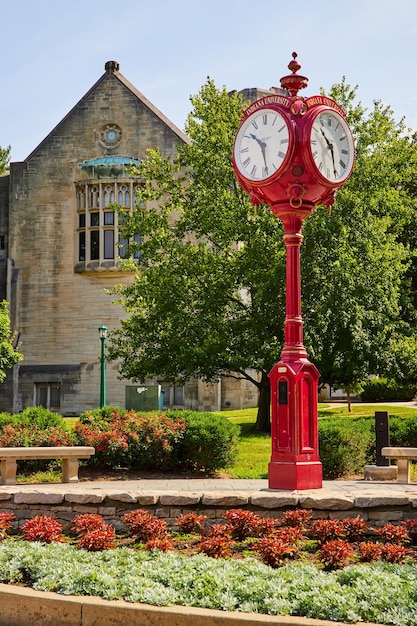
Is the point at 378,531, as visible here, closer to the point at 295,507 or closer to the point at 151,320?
the point at 295,507

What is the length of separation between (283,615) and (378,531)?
2.56 metres

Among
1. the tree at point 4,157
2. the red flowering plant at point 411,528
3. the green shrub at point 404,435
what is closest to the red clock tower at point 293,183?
the red flowering plant at point 411,528

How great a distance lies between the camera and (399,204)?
2450cm

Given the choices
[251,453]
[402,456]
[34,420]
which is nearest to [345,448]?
[402,456]

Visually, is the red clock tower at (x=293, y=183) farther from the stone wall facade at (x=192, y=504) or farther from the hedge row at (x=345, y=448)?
the hedge row at (x=345, y=448)

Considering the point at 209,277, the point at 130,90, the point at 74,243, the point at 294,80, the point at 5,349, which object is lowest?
the point at 5,349

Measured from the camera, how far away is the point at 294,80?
10.7 meters

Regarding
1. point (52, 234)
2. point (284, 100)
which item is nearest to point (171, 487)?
point (284, 100)

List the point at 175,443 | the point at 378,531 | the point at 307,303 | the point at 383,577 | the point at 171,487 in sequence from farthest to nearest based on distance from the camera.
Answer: the point at 307,303 → the point at 175,443 → the point at 171,487 → the point at 378,531 → the point at 383,577

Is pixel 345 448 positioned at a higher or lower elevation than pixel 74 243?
lower

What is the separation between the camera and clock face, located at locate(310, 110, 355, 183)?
1029cm

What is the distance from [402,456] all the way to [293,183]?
403 cm

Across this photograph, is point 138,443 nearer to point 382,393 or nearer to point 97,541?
point 97,541

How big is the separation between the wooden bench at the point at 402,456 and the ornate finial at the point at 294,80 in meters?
4.88
